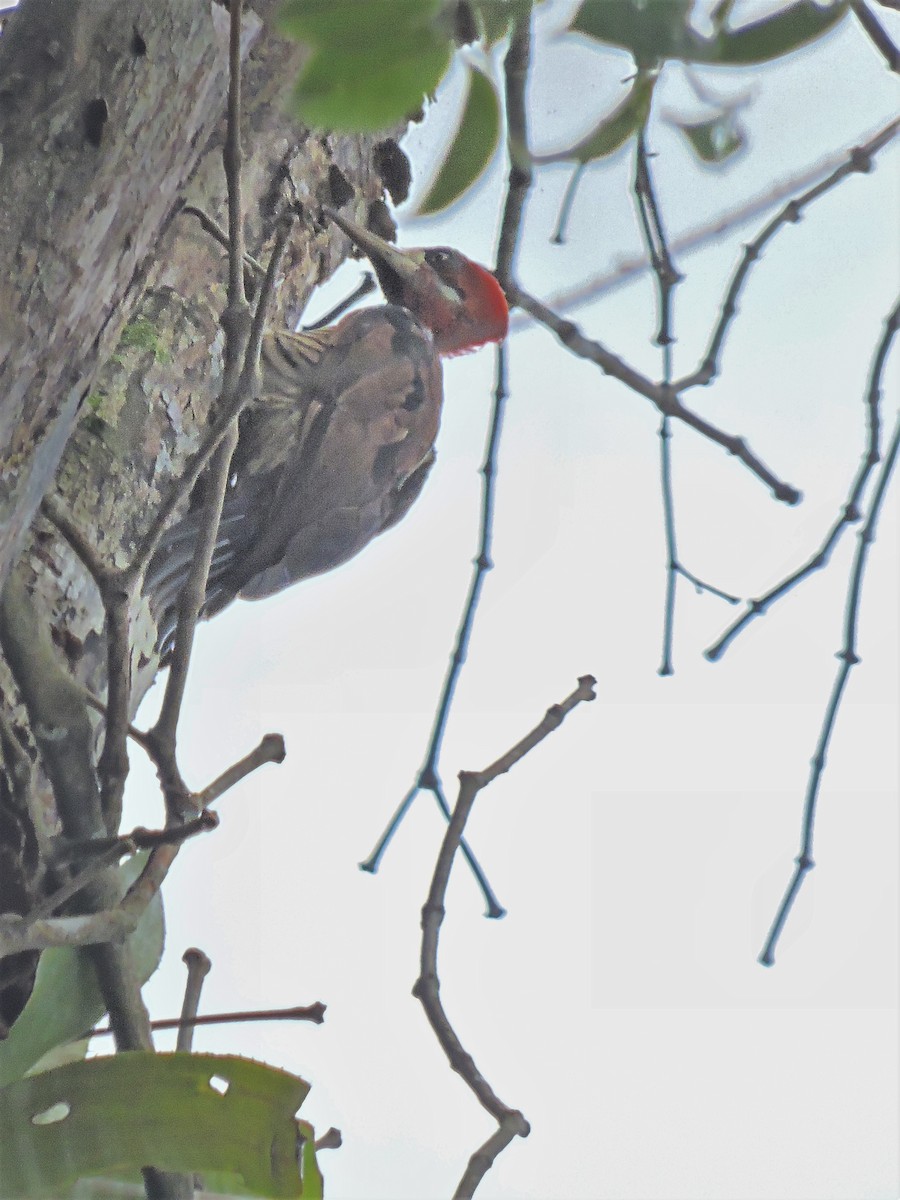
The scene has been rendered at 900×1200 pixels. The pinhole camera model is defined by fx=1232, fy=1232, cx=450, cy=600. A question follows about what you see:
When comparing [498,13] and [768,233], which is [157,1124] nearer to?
[498,13]

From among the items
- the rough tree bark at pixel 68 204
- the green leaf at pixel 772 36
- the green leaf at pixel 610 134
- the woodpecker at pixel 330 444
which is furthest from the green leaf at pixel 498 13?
the woodpecker at pixel 330 444

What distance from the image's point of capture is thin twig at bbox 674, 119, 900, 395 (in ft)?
4.73

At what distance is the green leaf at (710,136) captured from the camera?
1271 millimetres

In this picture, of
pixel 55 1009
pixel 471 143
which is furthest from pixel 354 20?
pixel 55 1009

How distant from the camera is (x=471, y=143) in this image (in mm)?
1115

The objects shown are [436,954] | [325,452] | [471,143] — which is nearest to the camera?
[471,143]

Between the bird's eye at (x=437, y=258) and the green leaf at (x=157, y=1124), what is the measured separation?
2.45 metres

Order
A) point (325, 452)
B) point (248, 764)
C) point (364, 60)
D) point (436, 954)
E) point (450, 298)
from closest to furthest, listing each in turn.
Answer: point (364, 60) → point (248, 764) → point (436, 954) → point (325, 452) → point (450, 298)

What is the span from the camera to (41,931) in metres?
0.89

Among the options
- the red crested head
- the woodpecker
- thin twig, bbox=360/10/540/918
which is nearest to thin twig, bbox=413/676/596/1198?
thin twig, bbox=360/10/540/918

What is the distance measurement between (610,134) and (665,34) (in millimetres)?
624

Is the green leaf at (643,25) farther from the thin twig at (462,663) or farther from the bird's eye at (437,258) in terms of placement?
the bird's eye at (437,258)

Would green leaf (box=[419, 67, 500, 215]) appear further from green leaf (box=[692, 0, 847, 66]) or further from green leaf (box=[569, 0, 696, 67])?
green leaf (box=[569, 0, 696, 67])

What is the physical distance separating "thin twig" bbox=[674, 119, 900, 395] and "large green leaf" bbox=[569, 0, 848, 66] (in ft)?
2.20
